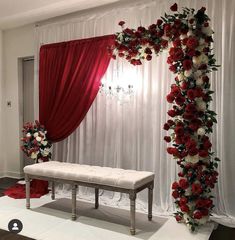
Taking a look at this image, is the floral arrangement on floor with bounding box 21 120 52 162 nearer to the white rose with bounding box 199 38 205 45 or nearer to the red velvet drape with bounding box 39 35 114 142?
the red velvet drape with bounding box 39 35 114 142

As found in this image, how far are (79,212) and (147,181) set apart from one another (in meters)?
1.09

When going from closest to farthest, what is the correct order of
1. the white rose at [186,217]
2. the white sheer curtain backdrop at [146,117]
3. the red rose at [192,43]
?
the red rose at [192,43] → the white rose at [186,217] → the white sheer curtain backdrop at [146,117]

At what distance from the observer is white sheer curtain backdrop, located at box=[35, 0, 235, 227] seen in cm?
341

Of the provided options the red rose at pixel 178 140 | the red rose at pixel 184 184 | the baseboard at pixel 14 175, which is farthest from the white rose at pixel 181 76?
the baseboard at pixel 14 175

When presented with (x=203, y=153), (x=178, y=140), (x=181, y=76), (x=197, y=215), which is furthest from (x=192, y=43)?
(x=197, y=215)

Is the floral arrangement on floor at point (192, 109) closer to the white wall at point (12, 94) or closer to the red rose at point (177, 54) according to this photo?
the red rose at point (177, 54)

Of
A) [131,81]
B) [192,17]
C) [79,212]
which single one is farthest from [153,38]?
[79,212]

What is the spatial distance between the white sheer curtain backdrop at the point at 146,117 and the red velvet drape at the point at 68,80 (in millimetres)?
151

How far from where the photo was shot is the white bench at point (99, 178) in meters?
3.04

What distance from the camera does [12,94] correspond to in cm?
558

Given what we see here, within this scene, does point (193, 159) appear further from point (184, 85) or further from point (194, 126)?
point (184, 85)

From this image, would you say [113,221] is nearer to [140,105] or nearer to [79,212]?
[79,212]

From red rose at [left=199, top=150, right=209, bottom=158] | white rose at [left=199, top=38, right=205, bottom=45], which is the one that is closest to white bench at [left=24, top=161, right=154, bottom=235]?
red rose at [left=199, top=150, right=209, bottom=158]

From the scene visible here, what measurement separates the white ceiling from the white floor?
294 centimetres
